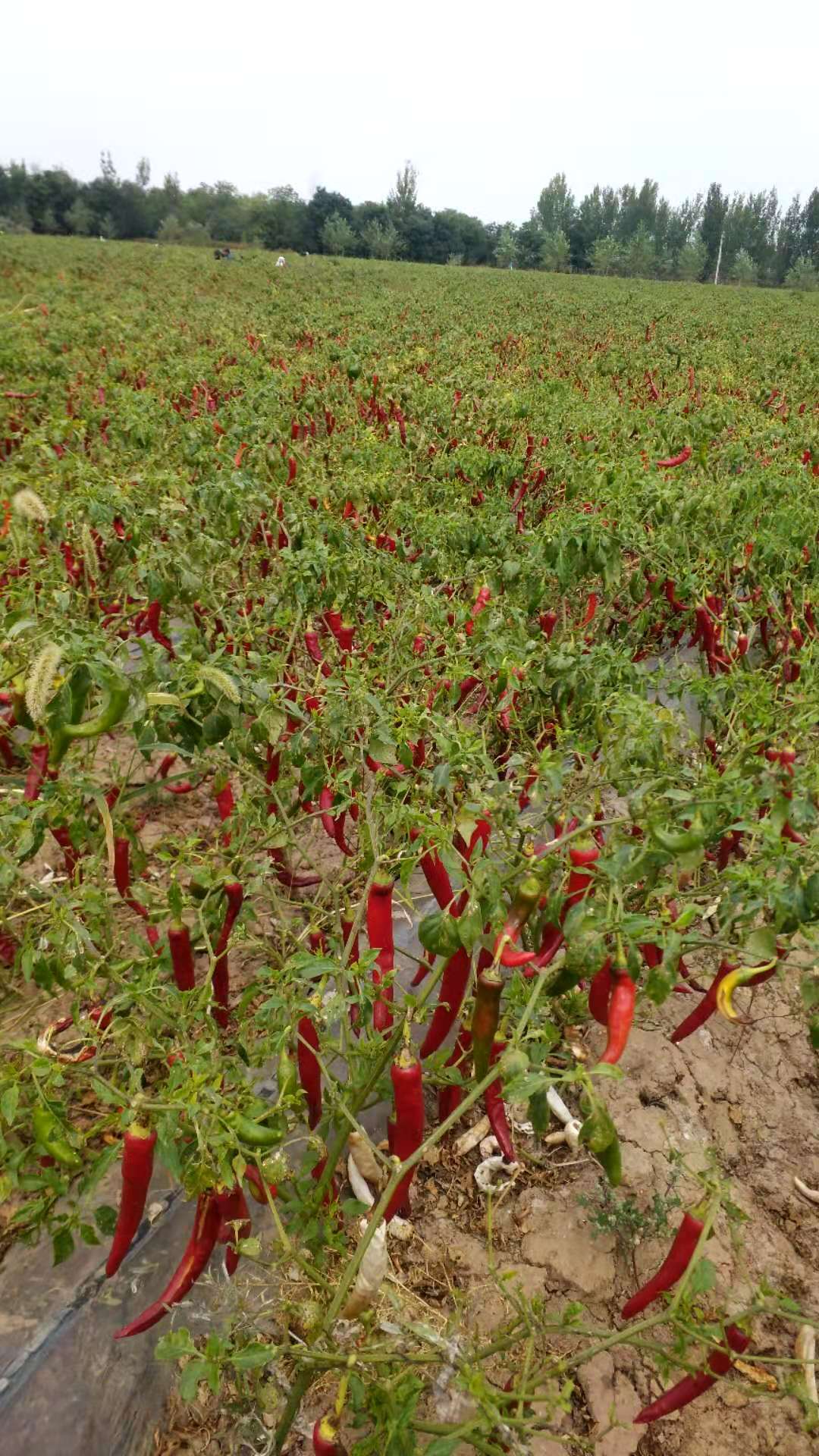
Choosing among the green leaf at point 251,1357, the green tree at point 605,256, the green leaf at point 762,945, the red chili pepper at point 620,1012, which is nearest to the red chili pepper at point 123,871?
the green leaf at point 251,1357

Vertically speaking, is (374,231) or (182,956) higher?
(374,231)

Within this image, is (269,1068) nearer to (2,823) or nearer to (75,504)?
(2,823)

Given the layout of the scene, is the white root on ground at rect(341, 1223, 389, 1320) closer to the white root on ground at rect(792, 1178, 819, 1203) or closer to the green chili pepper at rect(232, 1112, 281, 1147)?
the green chili pepper at rect(232, 1112, 281, 1147)

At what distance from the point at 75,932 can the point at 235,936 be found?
48 centimetres

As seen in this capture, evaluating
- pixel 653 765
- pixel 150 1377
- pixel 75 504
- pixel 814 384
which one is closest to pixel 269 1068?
pixel 150 1377

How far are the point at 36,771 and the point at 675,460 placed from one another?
4546mm

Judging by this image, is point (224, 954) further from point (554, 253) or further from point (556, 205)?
point (556, 205)

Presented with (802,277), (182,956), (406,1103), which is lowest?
(406,1103)

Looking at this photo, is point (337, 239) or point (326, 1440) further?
point (337, 239)

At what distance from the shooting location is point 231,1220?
5.21 ft

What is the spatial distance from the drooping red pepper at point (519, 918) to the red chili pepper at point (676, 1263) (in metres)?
0.50

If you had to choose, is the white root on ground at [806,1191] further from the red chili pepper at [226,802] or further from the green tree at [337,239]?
the green tree at [337,239]

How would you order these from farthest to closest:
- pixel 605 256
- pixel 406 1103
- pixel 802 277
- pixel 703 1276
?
pixel 802 277 < pixel 605 256 < pixel 406 1103 < pixel 703 1276

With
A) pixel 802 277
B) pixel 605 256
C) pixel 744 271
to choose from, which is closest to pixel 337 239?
pixel 605 256
